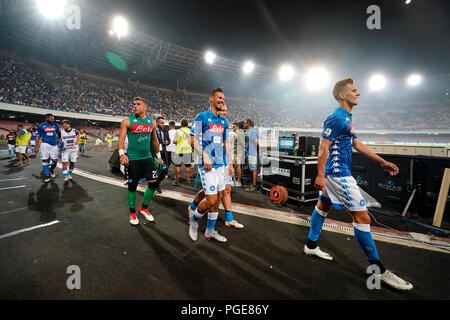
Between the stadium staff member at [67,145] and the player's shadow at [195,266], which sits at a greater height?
the stadium staff member at [67,145]

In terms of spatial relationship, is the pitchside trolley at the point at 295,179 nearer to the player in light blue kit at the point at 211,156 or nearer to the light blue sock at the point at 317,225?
the light blue sock at the point at 317,225

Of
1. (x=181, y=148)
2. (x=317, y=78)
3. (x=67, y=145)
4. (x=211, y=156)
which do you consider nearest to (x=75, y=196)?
(x=67, y=145)

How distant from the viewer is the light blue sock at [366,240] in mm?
2000

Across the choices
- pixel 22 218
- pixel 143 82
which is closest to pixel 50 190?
pixel 22 218

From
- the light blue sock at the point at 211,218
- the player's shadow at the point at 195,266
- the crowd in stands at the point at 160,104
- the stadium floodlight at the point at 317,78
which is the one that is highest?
the stadium floodlight at the point at 317,78

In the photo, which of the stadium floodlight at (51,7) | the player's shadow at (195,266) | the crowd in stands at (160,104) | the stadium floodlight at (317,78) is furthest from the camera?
the stadium floodlight at (317,78)

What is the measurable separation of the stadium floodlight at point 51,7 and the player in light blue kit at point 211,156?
28.8 m

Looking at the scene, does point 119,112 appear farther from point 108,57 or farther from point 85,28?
point 85,28

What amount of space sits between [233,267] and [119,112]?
34189 mm

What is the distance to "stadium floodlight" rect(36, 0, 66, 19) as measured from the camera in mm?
19441

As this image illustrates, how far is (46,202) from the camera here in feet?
13.9

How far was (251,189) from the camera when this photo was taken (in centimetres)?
590

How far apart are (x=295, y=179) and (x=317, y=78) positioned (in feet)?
126

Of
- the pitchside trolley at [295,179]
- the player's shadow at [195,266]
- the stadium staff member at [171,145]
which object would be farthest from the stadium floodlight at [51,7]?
the player's shadow at [195,266]
